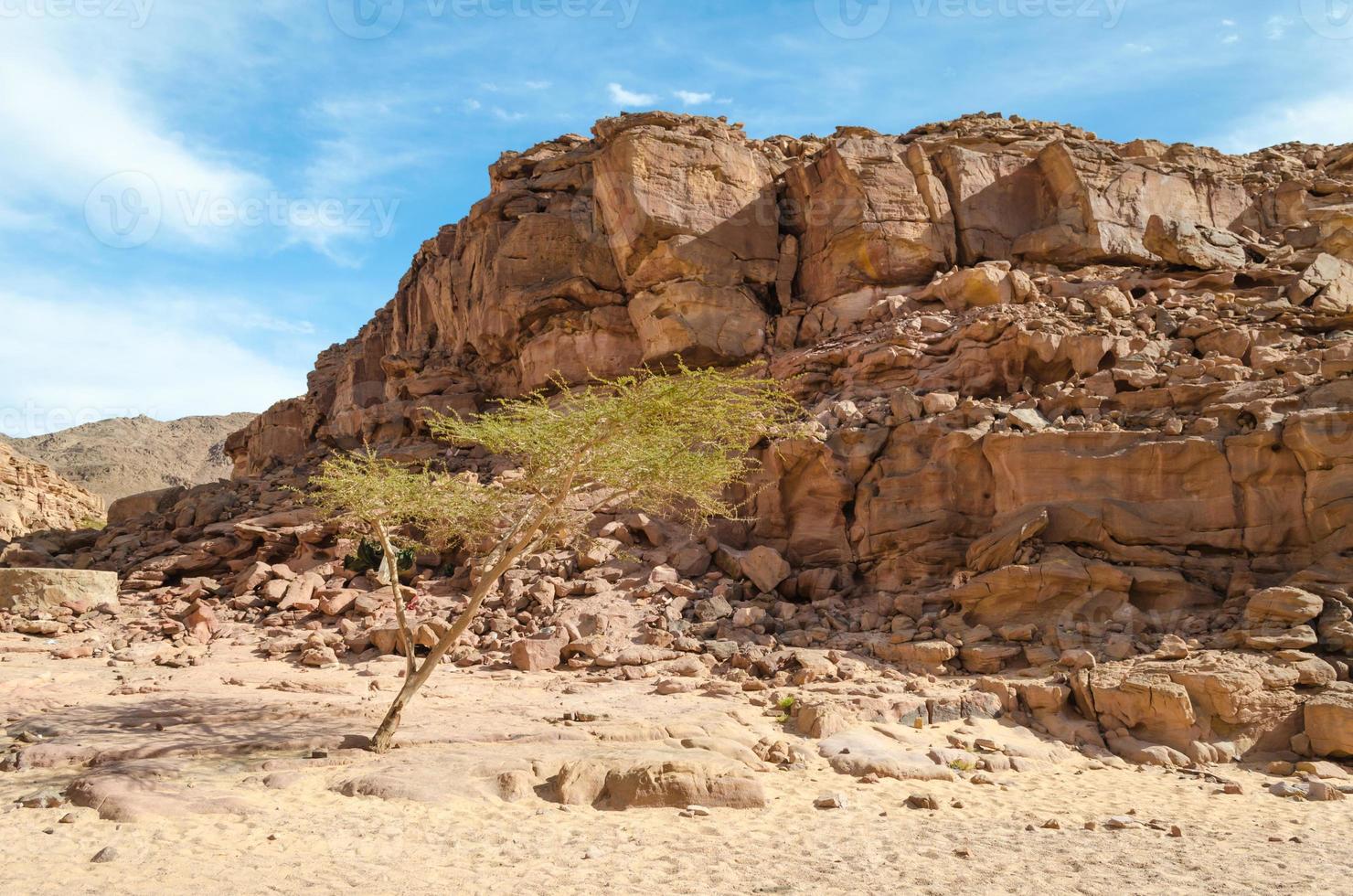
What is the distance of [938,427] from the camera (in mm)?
17562

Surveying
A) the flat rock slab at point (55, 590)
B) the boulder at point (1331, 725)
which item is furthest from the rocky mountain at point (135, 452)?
the boulder at point (1331, 725)

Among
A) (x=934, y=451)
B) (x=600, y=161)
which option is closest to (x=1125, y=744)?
(x=934, y=451)

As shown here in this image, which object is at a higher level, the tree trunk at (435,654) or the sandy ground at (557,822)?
the tree trunk at (435,654)

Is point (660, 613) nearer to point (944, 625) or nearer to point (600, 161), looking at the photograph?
point (944, 625)

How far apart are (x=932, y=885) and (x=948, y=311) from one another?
18193 millimetres

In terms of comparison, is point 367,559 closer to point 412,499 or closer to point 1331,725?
point 412,499

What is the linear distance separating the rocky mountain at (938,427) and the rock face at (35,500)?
22.0ft

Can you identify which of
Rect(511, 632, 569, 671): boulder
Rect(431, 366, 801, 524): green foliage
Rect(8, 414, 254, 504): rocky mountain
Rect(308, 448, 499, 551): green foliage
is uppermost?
Rect(8, 414, 254, 504): rocky mountain

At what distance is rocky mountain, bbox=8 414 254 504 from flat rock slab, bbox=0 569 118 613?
4713 centimetres

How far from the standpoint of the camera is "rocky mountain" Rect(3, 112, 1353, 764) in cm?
1348

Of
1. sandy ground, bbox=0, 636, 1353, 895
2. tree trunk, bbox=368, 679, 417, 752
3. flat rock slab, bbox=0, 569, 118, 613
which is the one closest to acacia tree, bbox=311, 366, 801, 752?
tree trunk, bbox=368, 679, 417, 752

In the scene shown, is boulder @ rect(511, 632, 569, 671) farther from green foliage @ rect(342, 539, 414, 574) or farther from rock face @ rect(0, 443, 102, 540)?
rock face @ rect(0, 443, 102, 540)

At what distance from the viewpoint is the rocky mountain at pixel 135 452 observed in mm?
62969

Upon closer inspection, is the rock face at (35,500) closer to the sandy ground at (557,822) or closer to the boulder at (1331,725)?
the sandy ground at (557,822)
